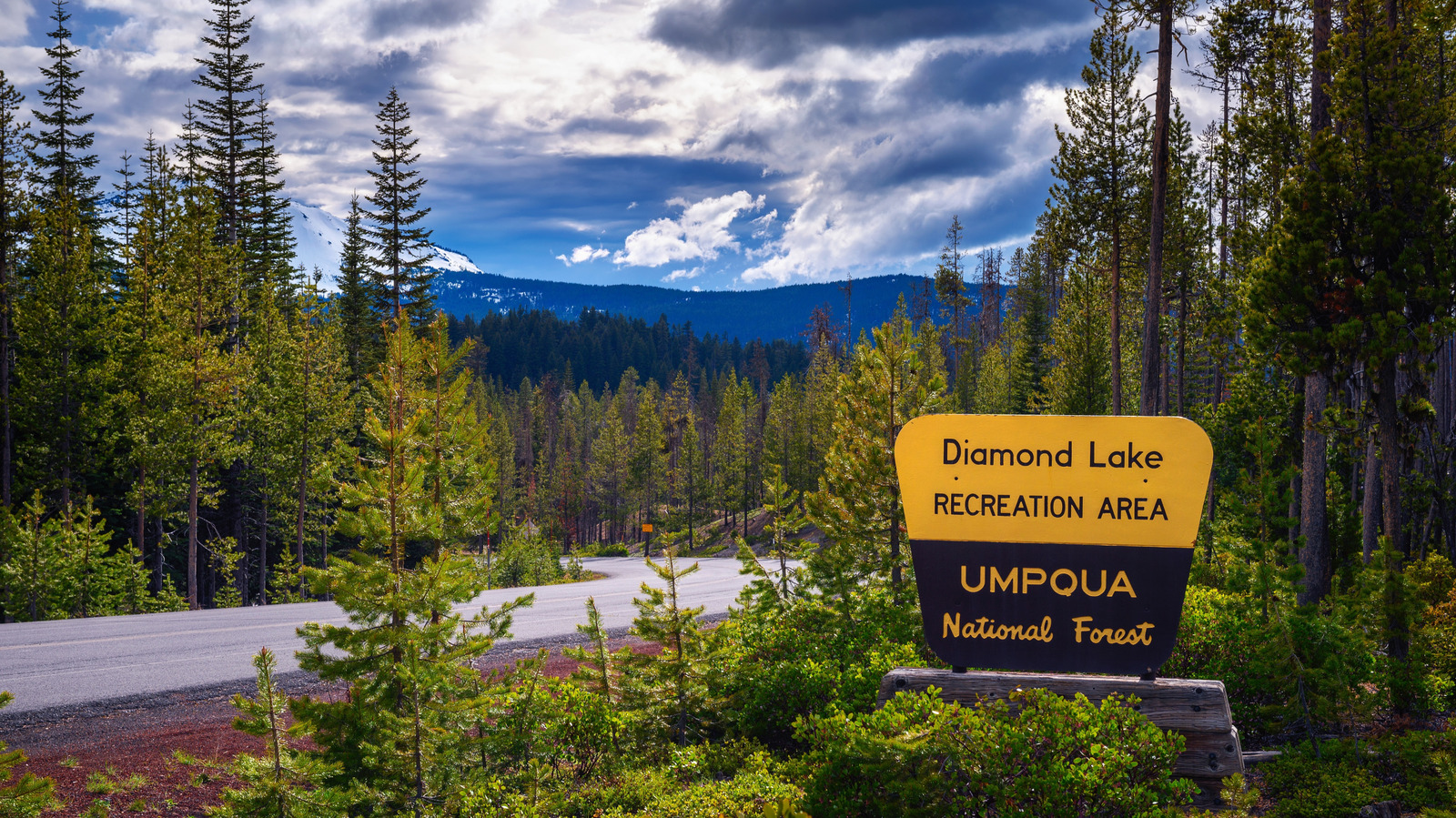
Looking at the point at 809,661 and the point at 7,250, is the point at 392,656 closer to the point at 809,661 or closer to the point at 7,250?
the point at 809,661

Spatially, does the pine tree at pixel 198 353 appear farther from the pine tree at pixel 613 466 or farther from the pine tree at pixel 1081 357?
the pine tree at pixel 613 466

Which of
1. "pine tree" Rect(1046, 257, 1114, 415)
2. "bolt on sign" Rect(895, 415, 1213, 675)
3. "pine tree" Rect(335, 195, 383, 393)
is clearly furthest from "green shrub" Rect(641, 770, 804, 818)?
"pine tree" Rect(335, 195, 383, 393)

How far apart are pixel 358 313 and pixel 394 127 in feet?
31.9

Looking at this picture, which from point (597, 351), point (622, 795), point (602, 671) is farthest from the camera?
point (597, 351)

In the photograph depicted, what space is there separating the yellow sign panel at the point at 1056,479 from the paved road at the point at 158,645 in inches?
385

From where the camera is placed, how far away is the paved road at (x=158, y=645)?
32.8ft

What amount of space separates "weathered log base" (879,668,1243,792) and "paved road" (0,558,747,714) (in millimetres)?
9714

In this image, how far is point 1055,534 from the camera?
5.06 metres

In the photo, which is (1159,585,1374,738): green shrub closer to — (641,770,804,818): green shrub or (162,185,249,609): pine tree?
(641,770,804,818): green shrub

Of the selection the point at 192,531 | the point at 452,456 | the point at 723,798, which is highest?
the point at 452,456

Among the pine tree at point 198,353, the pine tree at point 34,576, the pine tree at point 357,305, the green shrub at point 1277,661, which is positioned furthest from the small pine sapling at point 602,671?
the pine tree at point 357,305

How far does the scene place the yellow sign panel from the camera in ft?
16.3

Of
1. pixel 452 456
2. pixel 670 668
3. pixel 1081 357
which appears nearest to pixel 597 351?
pixel 1081 357

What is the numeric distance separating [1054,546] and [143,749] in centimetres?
903
